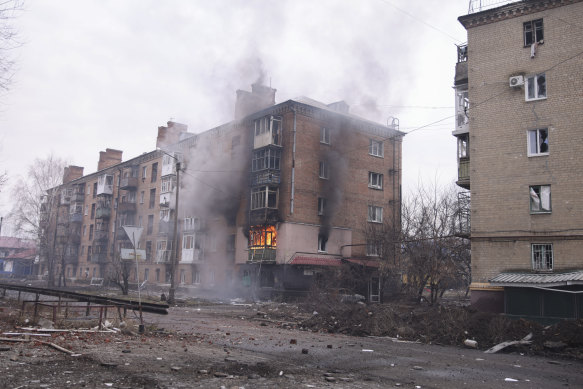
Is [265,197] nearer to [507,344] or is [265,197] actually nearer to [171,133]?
[171,133]

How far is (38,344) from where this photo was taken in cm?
909

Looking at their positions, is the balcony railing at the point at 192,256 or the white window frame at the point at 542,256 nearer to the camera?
the white window frame at the point at 542,256

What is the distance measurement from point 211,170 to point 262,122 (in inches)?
242

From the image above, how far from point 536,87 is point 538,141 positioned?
95.9 inches

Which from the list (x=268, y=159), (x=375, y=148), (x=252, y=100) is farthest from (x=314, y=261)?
(x=252, y=100)

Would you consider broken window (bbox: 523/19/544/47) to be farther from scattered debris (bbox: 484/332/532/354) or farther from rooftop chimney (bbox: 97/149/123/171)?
rooftop chimney (bbox: 97/149/123/171)

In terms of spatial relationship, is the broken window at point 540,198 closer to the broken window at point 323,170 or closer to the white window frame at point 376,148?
the broken window at point 323,170

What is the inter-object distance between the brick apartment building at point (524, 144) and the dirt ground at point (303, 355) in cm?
487

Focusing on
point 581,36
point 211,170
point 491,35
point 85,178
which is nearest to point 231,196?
point 211,170

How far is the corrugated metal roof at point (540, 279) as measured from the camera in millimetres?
16350

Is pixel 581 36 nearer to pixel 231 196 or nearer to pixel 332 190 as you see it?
pixel 332 190

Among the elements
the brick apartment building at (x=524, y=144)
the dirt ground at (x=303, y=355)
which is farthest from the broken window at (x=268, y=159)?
the dirt ground at (x=303, y=355)

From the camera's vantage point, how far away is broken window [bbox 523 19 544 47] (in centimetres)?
2134

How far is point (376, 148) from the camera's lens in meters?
39.0
